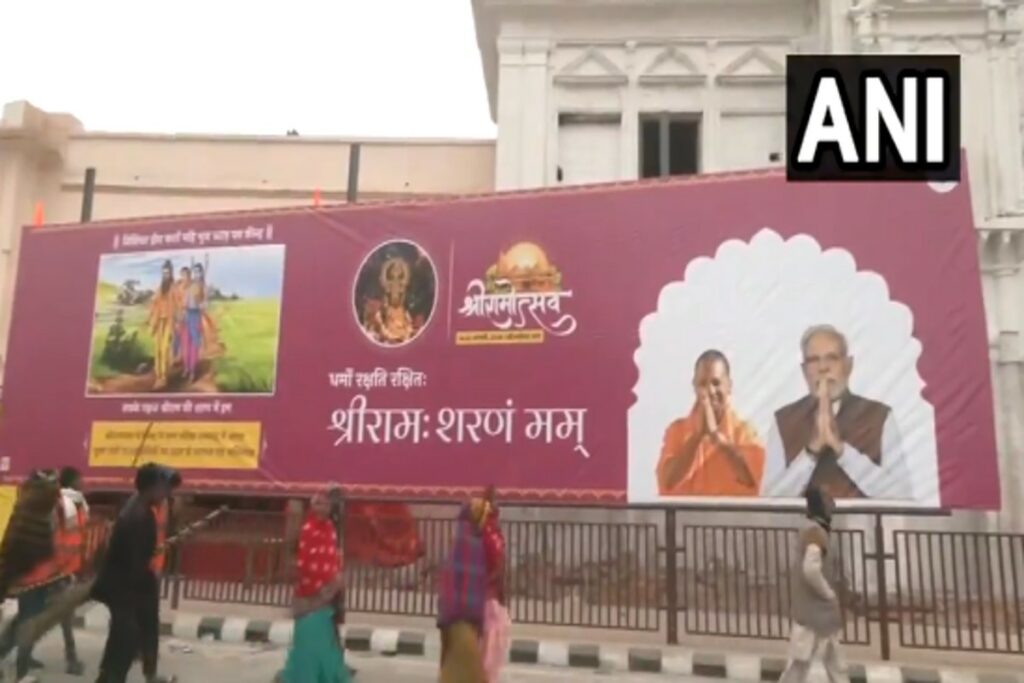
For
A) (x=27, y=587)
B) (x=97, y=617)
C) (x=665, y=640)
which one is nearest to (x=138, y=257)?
(x=97, y=617)

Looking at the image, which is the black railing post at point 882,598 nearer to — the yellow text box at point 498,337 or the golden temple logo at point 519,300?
the golden temple logo at point 519,300

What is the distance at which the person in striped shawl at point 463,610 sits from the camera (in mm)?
5754

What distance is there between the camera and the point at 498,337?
11.3 metres

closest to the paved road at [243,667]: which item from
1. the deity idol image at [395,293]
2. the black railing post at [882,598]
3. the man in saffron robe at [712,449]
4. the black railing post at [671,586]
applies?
the black railing post at [671,586]

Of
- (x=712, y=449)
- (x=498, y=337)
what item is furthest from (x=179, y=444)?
(x=712, y=449)

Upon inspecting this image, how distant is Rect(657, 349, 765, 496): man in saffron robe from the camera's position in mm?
10195

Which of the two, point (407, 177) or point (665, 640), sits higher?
point (407, 177)

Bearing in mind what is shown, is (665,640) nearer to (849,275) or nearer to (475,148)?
(849,275)

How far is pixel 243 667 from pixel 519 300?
5.25m

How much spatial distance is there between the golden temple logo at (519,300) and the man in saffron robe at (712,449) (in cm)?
165

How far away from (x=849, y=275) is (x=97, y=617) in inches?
326

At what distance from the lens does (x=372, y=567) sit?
33.1 ft

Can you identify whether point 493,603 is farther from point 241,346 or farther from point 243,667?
point 241,346

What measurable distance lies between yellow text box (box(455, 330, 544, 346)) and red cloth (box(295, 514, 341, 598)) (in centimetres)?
551
